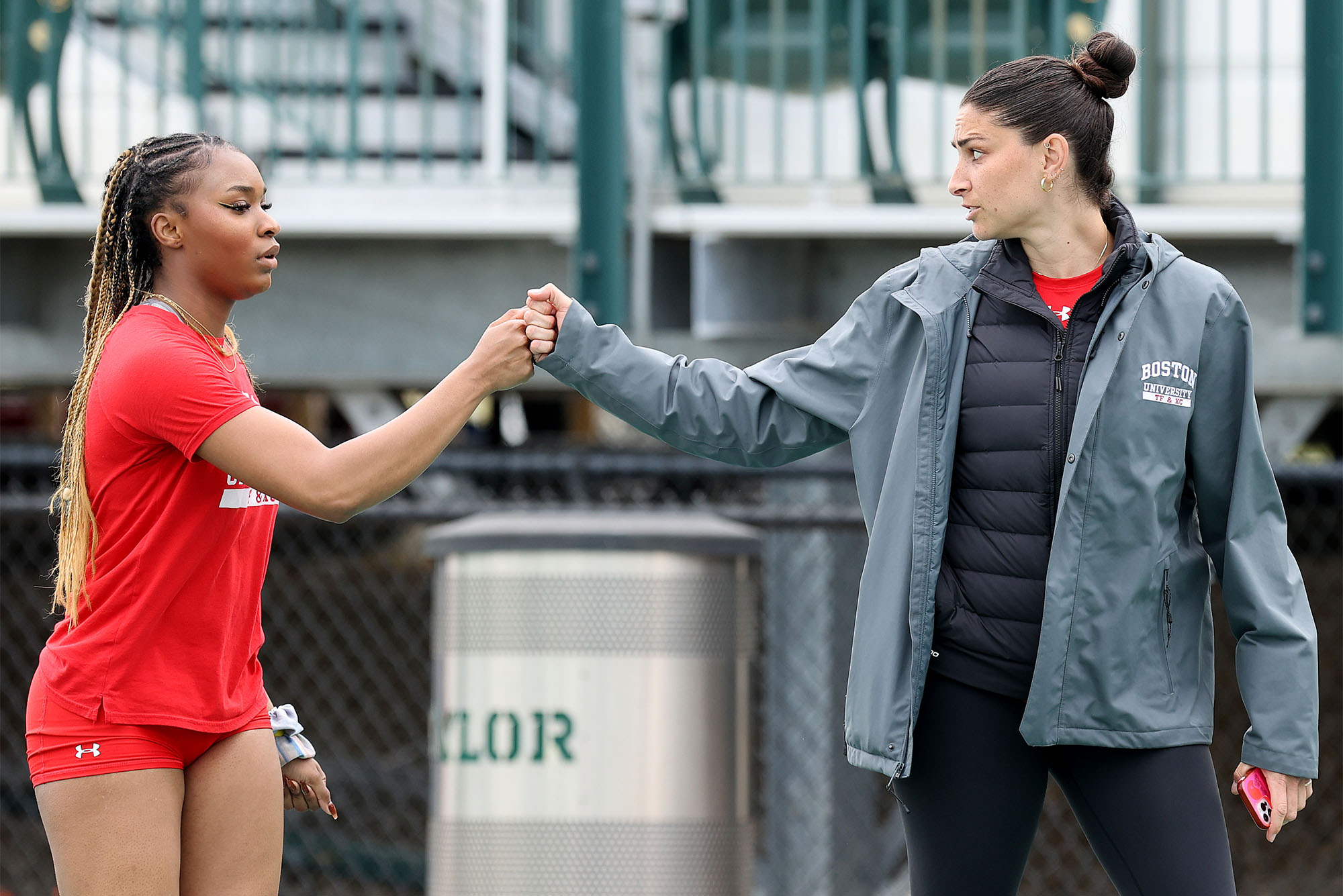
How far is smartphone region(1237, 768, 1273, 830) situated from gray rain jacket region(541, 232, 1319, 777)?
0.12 ft

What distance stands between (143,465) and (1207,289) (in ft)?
5.67

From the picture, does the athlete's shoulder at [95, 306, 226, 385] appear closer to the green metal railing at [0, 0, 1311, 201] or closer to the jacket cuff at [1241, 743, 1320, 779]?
the jacket cuff at [1241, 743, 1320, 779]

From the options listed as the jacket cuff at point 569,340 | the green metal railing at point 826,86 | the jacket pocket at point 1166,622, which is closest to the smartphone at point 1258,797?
the jacket pocket at point 1166,622

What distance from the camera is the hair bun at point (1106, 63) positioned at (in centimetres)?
285

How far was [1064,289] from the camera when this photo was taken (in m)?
2.90

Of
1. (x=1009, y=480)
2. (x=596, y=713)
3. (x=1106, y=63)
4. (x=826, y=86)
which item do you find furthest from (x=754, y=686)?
(x=826, y=86)

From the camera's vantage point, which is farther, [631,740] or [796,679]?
[796,679]

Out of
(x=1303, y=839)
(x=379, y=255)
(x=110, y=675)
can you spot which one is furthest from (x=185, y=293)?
(x=1303, y=839)

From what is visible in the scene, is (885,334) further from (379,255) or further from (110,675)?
(379,255)

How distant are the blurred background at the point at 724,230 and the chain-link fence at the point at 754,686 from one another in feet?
0.06

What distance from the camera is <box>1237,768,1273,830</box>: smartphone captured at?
2.75 meters

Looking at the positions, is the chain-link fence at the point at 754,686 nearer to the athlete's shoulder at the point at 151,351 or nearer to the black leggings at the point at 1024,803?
the athlete's shoulder at the point at 151,351

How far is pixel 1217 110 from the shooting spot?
633 centimetres

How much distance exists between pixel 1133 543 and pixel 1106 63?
32.2 inches
